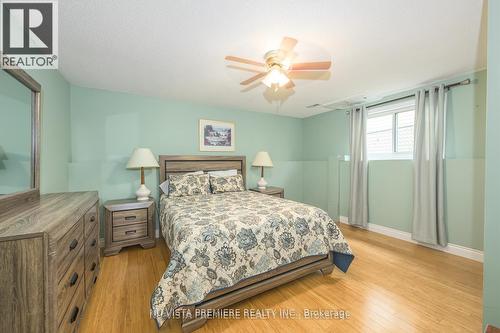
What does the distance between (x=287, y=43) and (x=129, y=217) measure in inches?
107

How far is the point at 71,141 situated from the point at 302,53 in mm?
3153

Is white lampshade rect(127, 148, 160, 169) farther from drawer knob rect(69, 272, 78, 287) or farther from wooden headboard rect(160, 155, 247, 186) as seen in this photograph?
drawer knob rect(69, 272, 78, 287)

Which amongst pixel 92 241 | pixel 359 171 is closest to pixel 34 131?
pixel 92 241

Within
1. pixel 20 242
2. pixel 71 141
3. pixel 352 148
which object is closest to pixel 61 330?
pixel 20 242

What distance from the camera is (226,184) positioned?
335 cm

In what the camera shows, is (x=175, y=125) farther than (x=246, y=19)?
Yes

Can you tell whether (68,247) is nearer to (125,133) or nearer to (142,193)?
(142,193)

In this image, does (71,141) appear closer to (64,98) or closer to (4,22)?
(64,98)

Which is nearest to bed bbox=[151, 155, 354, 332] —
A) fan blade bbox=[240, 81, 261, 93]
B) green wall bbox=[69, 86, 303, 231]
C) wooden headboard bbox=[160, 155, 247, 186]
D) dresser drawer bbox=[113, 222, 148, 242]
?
dresser drawer bbox=[113, 222, 148, 242]

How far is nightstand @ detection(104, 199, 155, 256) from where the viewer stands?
2.53 meters

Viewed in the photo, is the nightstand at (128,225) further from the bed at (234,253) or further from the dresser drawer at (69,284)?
the dresser drawer at (69,284)

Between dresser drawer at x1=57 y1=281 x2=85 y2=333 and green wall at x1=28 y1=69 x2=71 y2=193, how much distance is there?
1.13 m

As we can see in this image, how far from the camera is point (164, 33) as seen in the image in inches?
65.1

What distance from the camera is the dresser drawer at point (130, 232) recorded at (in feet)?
8.42
